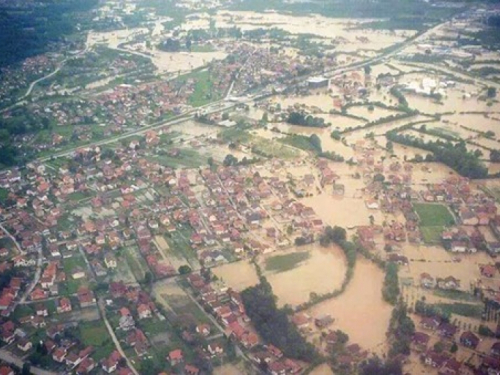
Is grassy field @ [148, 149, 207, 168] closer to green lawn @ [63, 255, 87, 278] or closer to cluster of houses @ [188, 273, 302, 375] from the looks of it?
green lawn @ [63, 255, 87, 278]

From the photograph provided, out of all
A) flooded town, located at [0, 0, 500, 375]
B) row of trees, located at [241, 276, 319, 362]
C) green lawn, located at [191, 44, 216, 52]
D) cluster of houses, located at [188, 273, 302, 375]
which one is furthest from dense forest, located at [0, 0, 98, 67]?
row of trees, located at [241, 276, 319, 362]

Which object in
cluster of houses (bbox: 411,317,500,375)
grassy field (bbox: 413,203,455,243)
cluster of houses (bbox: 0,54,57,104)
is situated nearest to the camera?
cluster of houses (bbox: 411,317,500,375)

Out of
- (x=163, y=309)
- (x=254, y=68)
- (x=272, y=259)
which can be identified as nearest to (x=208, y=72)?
(x=254, y=68)

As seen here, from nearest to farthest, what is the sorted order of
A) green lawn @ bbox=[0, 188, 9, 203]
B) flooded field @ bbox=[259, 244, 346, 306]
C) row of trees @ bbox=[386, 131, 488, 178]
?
flooded field @ bbox=[259, 244, 346, 306]
green lawn @ bbox=[0, 188, 9, 203]
row of trees @ bbox=[386, 131, 488, 178]

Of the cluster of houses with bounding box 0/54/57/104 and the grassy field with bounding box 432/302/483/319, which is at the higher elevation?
the cluster of houses with bounding box 0/54/57/104

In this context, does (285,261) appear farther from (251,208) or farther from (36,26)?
(36,26)

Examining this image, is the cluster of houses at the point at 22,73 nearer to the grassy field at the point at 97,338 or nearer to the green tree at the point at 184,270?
the green tree at the point at 184,270

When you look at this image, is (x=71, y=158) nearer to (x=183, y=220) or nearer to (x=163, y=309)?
(x=183, y=220)
